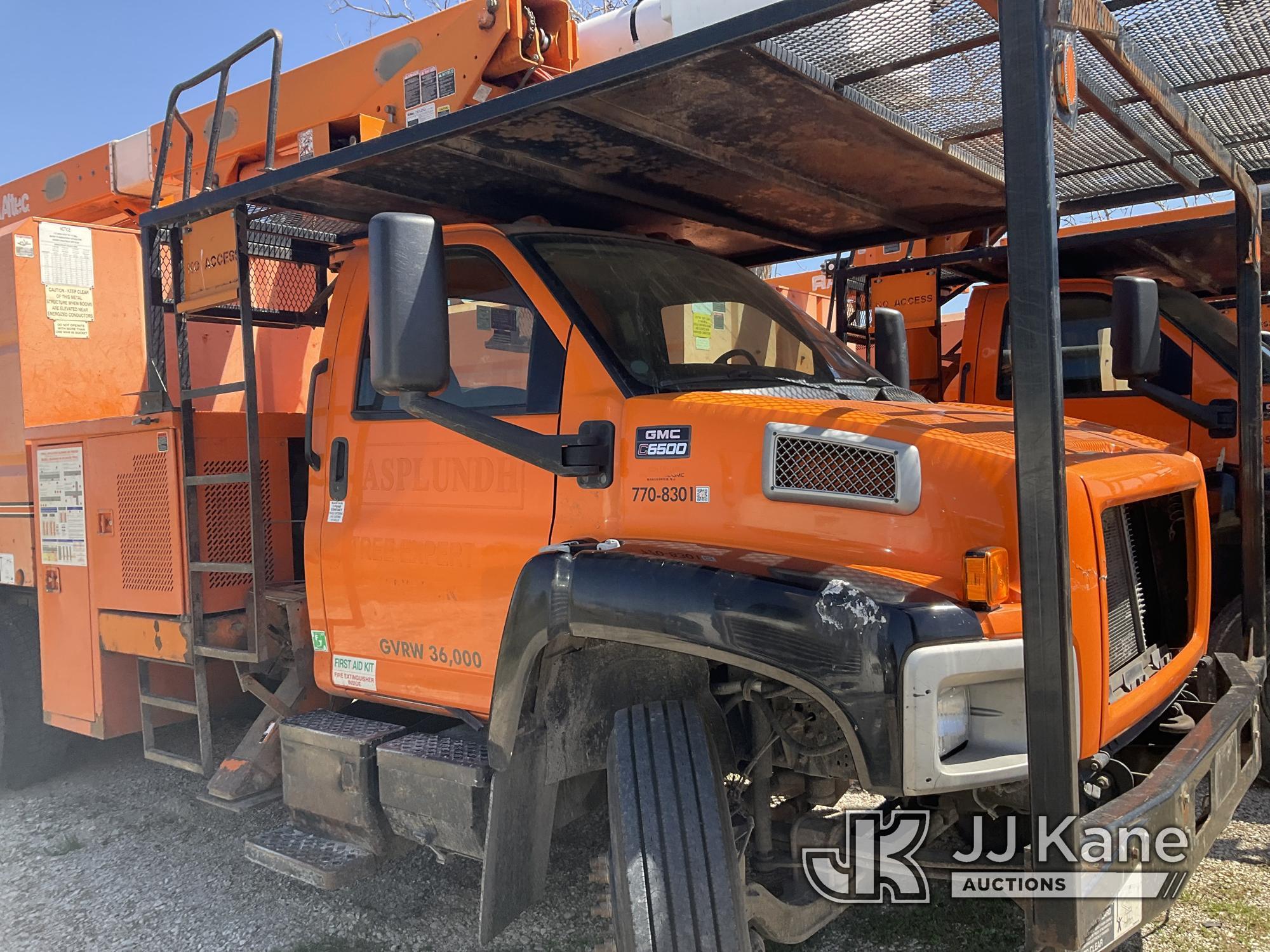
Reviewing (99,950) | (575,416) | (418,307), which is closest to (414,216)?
(418,307)

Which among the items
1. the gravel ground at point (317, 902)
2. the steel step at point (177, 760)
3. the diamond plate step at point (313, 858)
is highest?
the steel step at point (177, 760)

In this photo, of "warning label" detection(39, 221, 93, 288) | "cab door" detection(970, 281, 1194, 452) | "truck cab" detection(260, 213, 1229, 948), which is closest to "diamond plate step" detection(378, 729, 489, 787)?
"truck cab" detection(260, 213, 1229, 948)

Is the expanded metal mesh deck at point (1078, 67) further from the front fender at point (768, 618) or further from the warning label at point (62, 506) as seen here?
the warning label at point (62, 506)

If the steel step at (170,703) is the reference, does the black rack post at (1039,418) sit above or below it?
above

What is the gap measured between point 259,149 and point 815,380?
12.2ft

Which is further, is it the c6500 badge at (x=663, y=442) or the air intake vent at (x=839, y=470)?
the c6500 badge at (x=663, y=442)

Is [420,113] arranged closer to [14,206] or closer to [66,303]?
[66,303]

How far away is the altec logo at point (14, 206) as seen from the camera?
22.3 feet

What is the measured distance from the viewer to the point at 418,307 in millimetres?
2588

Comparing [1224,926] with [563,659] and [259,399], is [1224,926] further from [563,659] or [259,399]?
[259,399]

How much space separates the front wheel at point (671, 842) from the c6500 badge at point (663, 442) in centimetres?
68

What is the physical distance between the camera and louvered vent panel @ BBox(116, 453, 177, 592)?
4242 millimetres

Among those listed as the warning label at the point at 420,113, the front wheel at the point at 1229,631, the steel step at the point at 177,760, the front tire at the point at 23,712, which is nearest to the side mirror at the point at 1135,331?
the front wheel at the point at 1229,631

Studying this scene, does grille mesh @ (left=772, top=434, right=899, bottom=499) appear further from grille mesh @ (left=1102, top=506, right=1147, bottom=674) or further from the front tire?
the front tire
